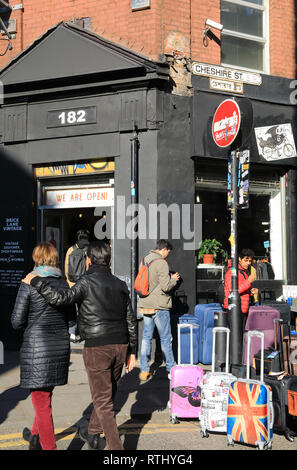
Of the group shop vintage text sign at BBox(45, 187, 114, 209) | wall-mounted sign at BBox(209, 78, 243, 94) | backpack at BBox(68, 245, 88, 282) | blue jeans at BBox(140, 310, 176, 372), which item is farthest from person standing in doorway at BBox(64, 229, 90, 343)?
wall-mounted sign at BBox(209, 78, 243, 94)

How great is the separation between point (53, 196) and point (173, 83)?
339 centimetres

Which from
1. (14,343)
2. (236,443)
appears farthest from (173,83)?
(236,443)

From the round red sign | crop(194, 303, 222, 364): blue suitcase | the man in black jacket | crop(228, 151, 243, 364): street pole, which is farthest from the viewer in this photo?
crop(194, 303, 222, 364): blue suitcase

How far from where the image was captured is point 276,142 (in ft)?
35.8

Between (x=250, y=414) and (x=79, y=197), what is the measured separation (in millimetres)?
6657

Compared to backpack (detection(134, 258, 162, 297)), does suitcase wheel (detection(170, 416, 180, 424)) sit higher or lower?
lower

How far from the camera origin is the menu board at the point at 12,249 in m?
10.8

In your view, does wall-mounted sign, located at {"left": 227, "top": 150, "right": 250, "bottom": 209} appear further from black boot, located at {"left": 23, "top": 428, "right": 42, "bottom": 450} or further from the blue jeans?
black boot, located at {"left": 23, "top": 428, "right": 42, "bottom": 450}

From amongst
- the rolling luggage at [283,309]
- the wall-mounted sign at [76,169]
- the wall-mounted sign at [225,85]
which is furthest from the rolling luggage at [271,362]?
the wall-mounted sign at [225,85]

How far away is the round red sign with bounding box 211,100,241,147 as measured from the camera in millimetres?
8188

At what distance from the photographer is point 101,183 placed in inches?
419

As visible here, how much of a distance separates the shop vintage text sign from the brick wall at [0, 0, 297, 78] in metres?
2.83

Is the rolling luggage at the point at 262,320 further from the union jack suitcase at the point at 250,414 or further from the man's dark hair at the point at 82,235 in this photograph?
the man's dark hair at the point at 82,235
